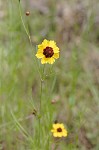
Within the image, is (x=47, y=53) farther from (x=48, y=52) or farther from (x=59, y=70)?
(x=59, y=70)

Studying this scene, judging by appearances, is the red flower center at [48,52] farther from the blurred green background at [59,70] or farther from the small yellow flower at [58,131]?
the small yellow flower at [58,131]

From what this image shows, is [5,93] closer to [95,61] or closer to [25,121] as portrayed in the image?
[25,121]

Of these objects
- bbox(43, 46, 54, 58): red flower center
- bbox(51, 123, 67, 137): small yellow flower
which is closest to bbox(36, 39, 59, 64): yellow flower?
bbox(43, 46, 54, 58): red flower center

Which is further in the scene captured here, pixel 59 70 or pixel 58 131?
pixel 59 70

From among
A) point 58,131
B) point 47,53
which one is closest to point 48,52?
point 47,53

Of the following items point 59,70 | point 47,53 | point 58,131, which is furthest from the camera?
point 59,70

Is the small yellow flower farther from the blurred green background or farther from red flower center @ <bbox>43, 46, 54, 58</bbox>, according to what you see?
red flower center @ <bbox>43, 46, 54, 58</bbox>

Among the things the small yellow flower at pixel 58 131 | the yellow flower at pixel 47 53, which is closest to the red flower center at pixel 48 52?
the yellow flower at pixel 47 53

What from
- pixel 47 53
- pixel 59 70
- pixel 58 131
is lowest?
pixel 58 131
